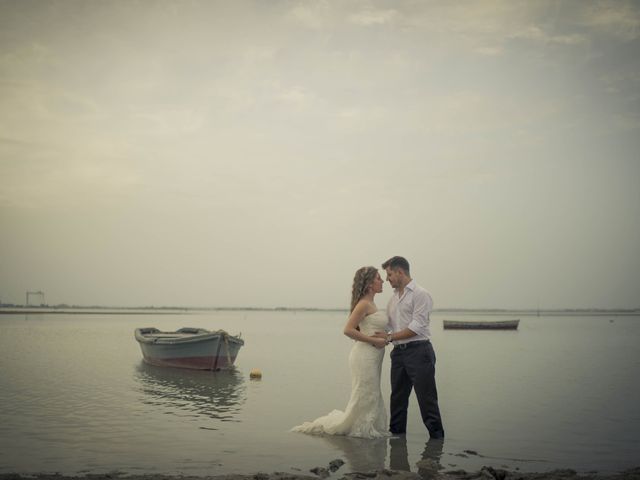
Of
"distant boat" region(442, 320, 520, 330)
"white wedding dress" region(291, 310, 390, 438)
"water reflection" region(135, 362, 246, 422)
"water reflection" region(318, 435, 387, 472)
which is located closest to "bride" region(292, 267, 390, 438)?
"white wedding dress" region(291, 310, 390, 438)

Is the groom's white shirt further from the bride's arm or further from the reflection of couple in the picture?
the bride's arm

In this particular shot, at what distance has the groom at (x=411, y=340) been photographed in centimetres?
809

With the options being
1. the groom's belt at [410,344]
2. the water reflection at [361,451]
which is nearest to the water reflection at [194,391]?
the water reflection at [361,451]

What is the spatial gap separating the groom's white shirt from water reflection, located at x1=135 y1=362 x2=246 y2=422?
545 centimetres

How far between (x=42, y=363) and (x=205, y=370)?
8.15 m

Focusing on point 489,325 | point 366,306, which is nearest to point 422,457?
point 366,306

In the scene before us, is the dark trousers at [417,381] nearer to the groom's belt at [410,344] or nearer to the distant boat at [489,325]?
the groom's belt at [410,344]

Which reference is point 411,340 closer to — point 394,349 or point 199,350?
point 394,349

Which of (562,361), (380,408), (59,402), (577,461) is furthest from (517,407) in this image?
(562,361)

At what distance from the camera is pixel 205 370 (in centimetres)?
2214

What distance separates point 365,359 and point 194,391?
9814 mm

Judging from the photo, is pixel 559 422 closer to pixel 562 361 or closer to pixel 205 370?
pixel 205 370

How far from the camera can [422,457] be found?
7941 millimetres

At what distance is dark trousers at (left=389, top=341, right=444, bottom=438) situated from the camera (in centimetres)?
813
